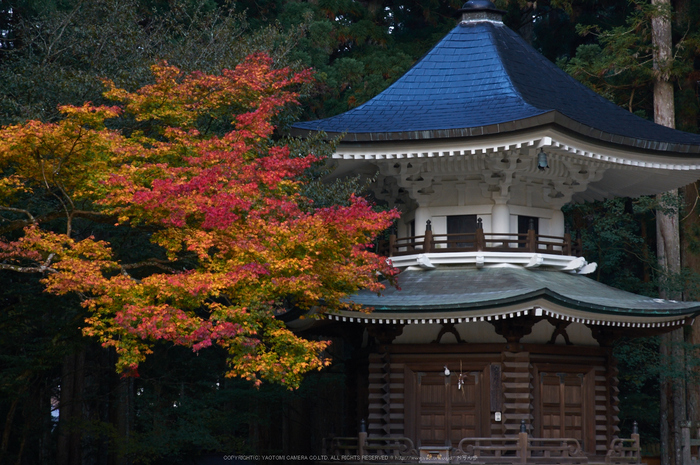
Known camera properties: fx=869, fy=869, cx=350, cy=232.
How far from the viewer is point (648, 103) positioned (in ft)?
90.2

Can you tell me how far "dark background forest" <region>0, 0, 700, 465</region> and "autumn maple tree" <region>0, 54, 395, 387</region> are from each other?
10.4 ft

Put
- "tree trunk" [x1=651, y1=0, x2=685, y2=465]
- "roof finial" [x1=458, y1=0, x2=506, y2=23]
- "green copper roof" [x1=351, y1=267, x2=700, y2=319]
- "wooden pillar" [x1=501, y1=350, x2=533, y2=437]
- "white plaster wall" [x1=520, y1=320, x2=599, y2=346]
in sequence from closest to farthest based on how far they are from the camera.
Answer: "green copper roof" [x1=351, y1=267, x2=700, y2=319]
"wooden pillar" [x1=501, y1=350, x2=533, y2=437]
"white plaster wall" [x1=520, y1=320, x2=599, y2=346]
"roof finial" [x1=458, y1=0, x2=506, y2=23]
"tree trunk" [x1=651, y1=0, x2=685, y2=465]

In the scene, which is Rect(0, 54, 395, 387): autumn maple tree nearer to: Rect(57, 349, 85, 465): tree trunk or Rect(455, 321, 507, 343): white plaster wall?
Rect(455, 321, 507, 343): white plaster wall

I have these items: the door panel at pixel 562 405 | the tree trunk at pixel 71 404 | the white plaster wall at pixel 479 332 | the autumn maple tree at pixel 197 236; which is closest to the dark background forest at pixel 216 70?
the tree trunk at pixel 71 404

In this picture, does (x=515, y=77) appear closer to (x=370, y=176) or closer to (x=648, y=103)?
(x=370, y=176)

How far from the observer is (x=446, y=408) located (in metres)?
17.1

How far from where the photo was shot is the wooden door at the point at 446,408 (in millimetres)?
16969

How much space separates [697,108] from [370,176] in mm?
12546

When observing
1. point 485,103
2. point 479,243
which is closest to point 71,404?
point 479,243

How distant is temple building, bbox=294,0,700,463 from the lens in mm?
16500

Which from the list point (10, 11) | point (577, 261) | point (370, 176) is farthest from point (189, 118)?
point (10, 11)

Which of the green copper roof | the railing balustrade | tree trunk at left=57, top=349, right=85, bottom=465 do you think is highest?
the railing balustrade

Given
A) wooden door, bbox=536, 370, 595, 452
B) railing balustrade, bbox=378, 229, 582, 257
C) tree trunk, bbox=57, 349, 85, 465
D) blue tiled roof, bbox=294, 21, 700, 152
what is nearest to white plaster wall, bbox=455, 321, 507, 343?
wooden door, bbox=536, 370, 595, 452

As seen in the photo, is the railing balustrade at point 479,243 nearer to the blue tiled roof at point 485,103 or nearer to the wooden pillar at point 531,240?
the wooden pillar at point 531,240
